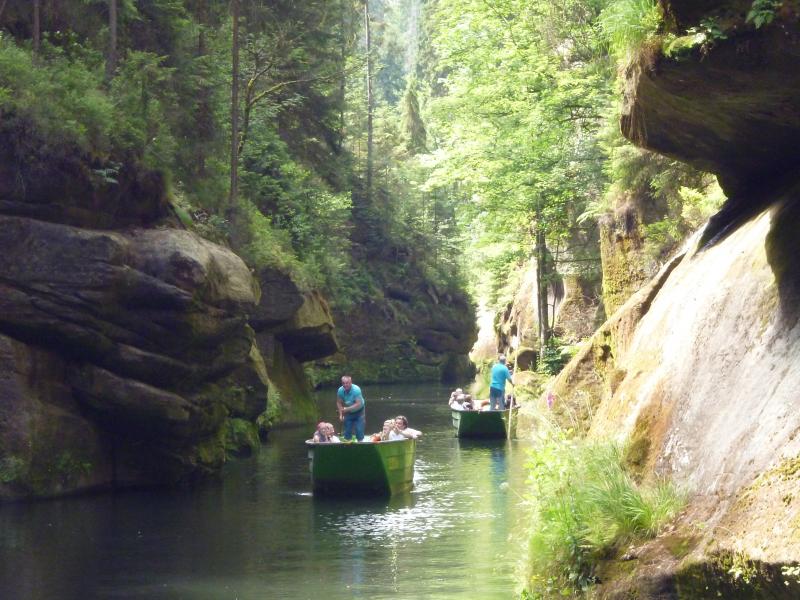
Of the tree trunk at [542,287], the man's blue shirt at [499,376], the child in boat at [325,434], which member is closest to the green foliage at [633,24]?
the child in boat at [325,434]

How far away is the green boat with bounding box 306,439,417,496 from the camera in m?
17.5

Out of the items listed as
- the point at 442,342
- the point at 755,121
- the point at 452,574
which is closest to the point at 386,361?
the point at 442,342

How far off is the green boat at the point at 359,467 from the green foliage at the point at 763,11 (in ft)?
38.3

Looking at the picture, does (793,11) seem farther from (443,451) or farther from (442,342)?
(442,342)

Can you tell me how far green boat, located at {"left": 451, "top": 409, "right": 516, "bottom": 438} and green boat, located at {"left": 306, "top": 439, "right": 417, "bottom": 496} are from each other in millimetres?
7422

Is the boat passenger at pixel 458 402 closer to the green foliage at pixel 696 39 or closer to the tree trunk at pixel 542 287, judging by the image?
the tree trunk at pixel 542 287

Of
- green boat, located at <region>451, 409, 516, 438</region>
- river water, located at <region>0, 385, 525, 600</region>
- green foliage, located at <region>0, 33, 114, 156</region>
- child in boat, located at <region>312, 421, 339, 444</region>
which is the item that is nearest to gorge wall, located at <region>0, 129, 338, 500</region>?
green foliage, located at <region>0, 33, 114, 156</region>

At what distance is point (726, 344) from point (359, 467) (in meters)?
10.7

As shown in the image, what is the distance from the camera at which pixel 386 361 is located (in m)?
50.2

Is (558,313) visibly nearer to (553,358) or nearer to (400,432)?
(553,358)

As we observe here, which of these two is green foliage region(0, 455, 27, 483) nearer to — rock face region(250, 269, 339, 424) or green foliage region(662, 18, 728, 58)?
rock face region(250, 269, 339, 424)

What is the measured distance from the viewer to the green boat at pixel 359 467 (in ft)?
57.6

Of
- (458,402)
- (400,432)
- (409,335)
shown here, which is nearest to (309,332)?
(458,402)

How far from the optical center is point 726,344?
25.8 ft
